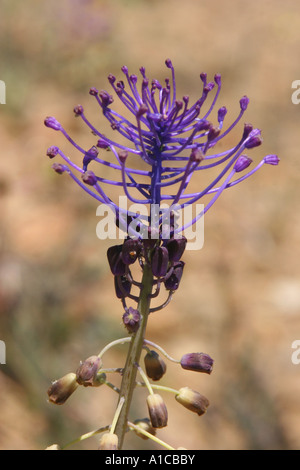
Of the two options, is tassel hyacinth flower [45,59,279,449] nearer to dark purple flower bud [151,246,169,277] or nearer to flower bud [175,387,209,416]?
dark purple flower bud [151,246,169,277]

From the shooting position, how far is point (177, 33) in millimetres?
10062

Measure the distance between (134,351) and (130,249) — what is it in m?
0.34

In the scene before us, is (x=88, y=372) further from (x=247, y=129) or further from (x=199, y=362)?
(x=247, y=129)

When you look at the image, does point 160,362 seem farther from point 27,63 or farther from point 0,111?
point 27,63

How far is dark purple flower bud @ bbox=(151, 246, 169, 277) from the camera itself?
1781 millimetres

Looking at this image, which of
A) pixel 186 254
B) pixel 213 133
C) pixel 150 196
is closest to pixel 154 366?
pixel 150 196

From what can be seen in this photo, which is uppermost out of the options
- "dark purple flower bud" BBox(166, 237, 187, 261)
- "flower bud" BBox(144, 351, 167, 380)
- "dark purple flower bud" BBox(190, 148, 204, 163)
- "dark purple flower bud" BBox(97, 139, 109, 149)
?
"dark purple flower bud" BBox(97, 139, 109, 149)

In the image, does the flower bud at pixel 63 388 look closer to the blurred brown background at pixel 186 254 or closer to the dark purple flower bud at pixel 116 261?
the dark purple flower bud at pixel 116 261

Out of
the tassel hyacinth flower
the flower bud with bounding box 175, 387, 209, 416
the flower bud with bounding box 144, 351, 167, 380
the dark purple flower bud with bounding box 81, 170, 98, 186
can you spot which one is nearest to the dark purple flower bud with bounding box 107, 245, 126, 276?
the tassel hyacinth flower

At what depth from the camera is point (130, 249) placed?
179cm

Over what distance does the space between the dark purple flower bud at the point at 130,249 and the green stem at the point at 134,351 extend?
0.08 meters

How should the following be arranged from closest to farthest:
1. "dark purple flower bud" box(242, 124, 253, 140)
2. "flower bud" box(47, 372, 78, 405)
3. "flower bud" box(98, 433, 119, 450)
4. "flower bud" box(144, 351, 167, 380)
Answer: "dark purple flower bud" box(242, 124, 253, 140) → "flower bud" box(98, 433, 119, 450) → "flower bud" box(47, 372, 78, 405) → "flower bud" box(144, 351, 167, 380)

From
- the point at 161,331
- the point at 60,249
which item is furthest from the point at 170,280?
the point at 60,249

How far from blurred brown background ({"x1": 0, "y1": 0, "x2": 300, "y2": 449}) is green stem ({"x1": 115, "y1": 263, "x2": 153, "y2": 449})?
98.7 inches
